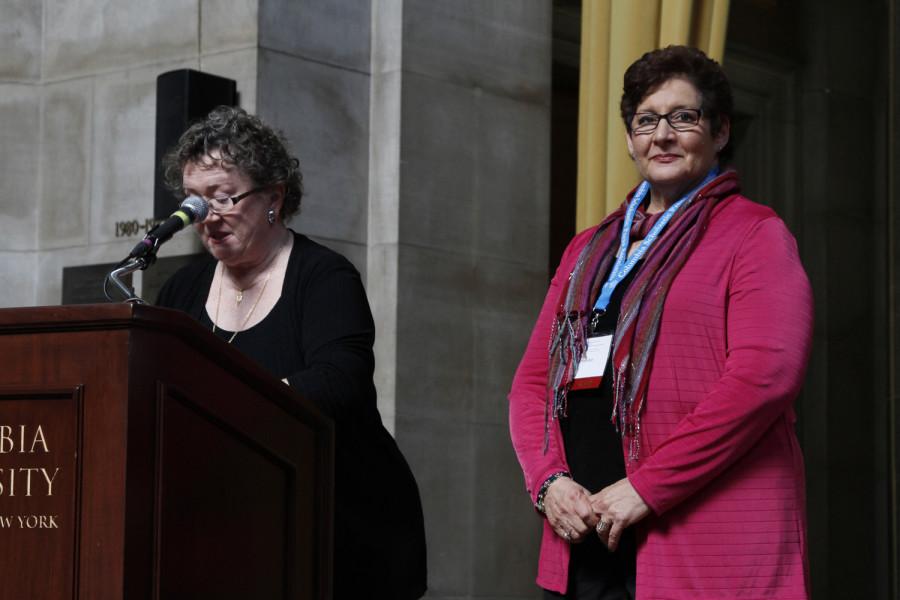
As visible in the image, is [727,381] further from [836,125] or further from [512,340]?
[836,125]

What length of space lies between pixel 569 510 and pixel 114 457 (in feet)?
3.20

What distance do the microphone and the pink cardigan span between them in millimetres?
992

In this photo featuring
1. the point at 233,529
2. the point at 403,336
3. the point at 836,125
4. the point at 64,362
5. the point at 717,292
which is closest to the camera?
the point at 64,362

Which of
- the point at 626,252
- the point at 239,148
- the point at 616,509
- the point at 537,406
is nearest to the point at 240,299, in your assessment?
the point at 239,148

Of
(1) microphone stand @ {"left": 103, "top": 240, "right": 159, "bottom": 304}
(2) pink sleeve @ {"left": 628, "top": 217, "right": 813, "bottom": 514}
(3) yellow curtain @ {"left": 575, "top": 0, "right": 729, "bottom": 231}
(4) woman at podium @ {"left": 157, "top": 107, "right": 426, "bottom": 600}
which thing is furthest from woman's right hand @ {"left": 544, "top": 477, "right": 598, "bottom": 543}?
Answer: (3) yellow curtain @ {"left": 575, "top": 0, "right": 729, "bottom": 231}

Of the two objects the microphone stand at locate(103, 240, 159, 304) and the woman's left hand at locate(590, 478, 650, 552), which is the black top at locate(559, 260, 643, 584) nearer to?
the woman's left hand at locate(590, 478, 650, 552)

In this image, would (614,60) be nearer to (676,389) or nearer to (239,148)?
(239,148)

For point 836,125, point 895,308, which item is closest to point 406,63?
point 895,308

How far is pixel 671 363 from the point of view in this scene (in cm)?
326

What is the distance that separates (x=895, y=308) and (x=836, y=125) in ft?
5.45

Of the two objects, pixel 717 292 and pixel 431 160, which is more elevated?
pixel 431 160

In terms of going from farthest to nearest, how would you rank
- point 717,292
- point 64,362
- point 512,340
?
point 512,340, point 717,292, point 64,362

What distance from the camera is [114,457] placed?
9.04 feet

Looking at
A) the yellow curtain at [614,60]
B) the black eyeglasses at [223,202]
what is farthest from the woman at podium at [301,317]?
the yellow curtain at [614,60]
